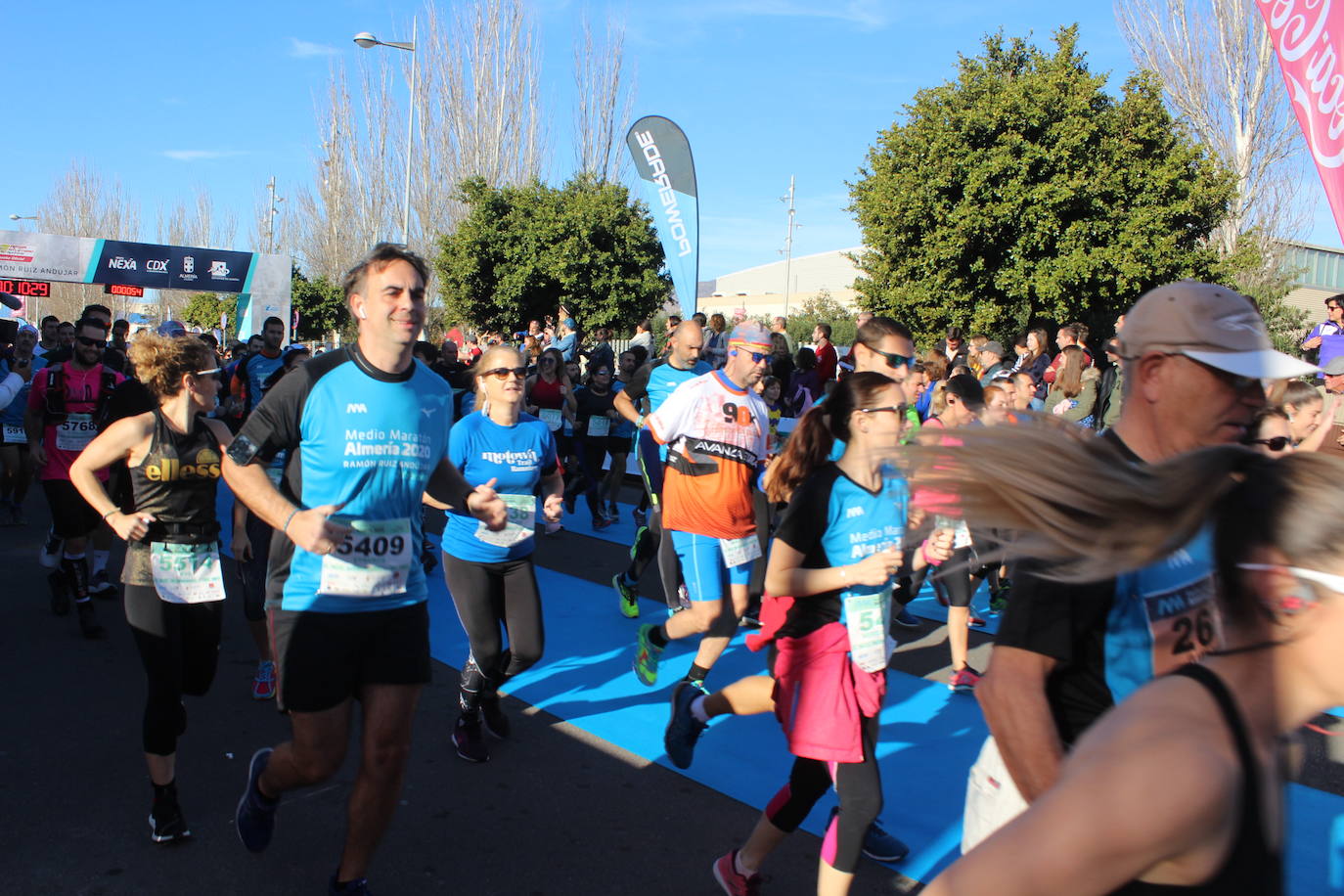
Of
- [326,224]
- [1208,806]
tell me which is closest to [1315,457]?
[1208,806]

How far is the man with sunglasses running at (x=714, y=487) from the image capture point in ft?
17.7

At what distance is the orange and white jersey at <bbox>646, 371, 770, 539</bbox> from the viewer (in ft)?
17.8

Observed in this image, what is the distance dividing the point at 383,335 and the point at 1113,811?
Result: 271 cm

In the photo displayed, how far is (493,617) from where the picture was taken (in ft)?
15.5

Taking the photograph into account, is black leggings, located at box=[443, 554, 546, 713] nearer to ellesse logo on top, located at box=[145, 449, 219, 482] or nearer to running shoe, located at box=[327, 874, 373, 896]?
ellesse logo on top, located at box=[145, 449, 219, 482]

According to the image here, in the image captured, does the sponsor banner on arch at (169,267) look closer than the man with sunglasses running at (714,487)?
No

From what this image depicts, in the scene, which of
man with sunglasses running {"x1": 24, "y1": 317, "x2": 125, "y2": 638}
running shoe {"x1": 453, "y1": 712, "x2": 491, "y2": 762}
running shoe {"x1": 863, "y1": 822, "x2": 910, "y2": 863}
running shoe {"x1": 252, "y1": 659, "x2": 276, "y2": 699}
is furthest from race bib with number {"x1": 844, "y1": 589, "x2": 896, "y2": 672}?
man with sunglasses running {"x1": 24, "y1": 317, "x2": 125, "y2": 638}

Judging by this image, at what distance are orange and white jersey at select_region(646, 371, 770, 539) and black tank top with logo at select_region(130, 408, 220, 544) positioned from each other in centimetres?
222

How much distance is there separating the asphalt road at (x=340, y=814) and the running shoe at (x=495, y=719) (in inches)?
3.7

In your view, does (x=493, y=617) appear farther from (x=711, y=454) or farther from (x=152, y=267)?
(x=152, y=267)

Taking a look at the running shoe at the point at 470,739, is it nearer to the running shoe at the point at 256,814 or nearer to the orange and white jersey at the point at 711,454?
the running shoe at the point at 256,814

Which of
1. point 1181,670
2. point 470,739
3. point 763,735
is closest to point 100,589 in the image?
point 470,739

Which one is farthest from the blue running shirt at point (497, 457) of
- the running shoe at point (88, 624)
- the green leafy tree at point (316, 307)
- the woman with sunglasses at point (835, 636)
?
the green leafy tree at point (316, 307)

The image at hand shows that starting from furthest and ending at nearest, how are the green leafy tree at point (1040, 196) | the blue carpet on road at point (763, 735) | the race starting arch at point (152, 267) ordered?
the race starting arch at point (152, 267) → the green leafy tree at point (1040, 196) → the blue carpet on road at point (763, 735)
